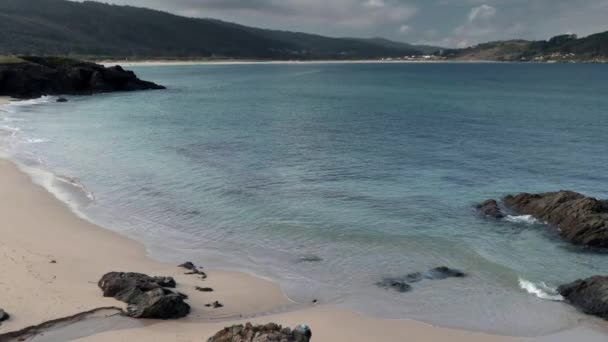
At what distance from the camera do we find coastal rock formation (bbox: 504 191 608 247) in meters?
26.5

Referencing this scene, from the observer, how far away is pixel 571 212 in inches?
1120

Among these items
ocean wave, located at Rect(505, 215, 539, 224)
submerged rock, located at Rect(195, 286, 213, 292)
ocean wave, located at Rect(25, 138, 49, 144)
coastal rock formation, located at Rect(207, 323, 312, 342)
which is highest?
coastal rock formation, located at Rect(207, 323, 312, 342)

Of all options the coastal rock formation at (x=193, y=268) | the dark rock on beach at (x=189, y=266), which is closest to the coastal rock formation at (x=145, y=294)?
the coastal rock formation at (x=193, y=268)

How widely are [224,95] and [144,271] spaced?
312 ft

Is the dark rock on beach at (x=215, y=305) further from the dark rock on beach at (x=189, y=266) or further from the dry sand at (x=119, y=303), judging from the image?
the dark rock on beach at (x=189, y=266)

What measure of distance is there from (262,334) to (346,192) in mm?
22648

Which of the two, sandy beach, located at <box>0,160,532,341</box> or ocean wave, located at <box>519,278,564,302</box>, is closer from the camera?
sandy beach, located at <box>0,160,532,341</box>

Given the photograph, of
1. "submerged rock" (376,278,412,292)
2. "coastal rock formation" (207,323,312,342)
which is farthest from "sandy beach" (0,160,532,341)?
"coastal rock formation" (207,323,312,342)

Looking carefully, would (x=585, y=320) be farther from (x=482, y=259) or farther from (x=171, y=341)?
(x=171, y=341)


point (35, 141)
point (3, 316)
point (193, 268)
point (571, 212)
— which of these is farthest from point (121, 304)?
point (35, 141)

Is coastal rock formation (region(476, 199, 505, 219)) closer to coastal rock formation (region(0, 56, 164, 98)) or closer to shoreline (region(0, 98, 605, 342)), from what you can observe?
shoreline (region(0, 98, 605, 342))

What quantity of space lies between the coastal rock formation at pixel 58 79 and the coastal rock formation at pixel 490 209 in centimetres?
9035

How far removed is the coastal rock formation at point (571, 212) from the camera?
1044 inches

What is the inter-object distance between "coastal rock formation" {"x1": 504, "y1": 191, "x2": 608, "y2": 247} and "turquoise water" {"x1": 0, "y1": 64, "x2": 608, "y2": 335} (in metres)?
1.09
